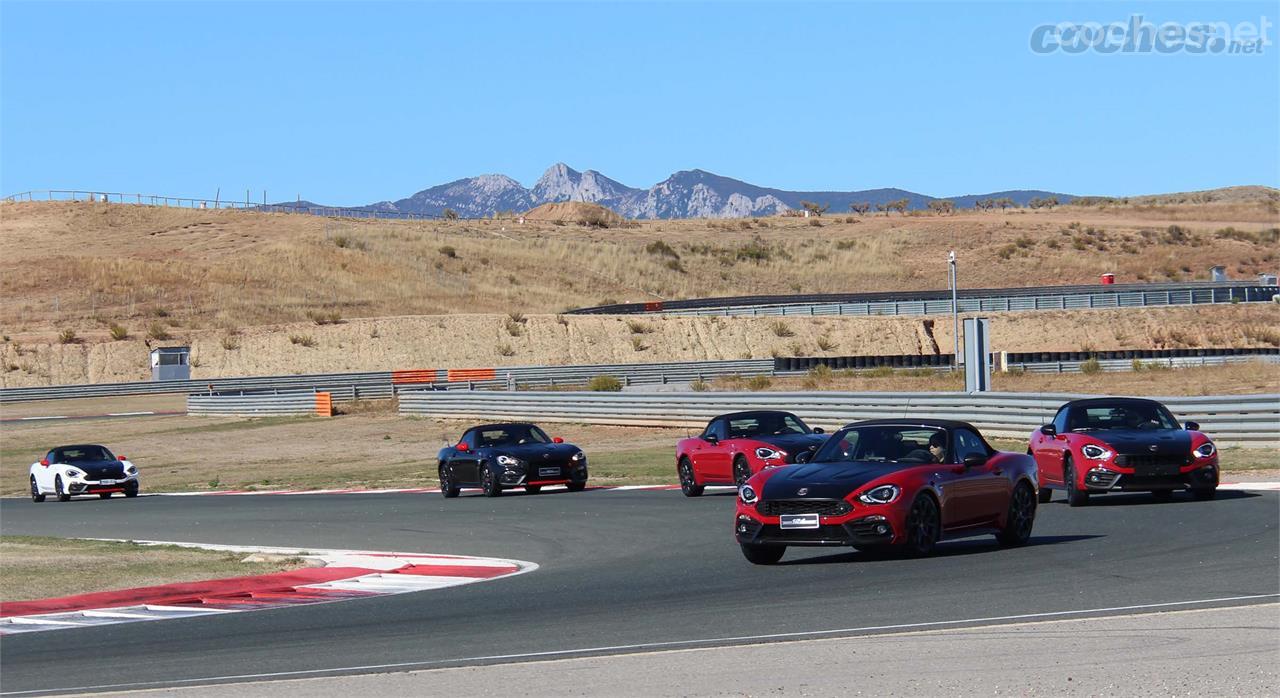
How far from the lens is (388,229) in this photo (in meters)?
120

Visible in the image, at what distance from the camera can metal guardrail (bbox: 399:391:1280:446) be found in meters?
26.0

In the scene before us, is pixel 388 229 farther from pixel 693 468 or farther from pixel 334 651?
pixel 334 651

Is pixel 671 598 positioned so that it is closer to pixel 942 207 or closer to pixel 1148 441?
pixel 1148 441

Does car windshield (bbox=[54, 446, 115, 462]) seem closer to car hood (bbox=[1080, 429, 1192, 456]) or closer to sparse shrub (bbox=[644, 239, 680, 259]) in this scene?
car hood (bbox=[1080, 429, 1192, 456])

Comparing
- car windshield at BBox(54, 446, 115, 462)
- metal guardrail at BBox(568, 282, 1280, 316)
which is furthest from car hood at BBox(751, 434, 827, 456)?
metal guardrail at BBox(568, 282, 1280, 316)

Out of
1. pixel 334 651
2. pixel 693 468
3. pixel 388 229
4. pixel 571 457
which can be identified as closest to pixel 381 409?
pixel 571 457

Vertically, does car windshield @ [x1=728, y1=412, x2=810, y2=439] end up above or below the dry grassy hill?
below

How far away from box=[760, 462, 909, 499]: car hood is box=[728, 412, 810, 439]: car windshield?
319 inches

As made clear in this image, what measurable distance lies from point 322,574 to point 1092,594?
7.66 meters

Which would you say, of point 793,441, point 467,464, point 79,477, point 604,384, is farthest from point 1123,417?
point 604,384

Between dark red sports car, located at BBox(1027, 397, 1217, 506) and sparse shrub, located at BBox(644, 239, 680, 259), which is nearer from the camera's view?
dark red sports car, located at BBox(1027, 397, 1217, 506)

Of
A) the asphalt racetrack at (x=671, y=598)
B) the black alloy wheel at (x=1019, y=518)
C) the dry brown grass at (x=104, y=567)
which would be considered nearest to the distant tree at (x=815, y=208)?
the asphalt racetrack at (x=671, y=598)

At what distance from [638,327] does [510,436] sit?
57.2 m

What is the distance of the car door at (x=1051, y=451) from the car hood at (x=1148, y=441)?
48 cm
